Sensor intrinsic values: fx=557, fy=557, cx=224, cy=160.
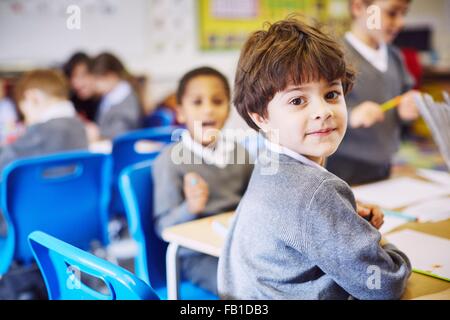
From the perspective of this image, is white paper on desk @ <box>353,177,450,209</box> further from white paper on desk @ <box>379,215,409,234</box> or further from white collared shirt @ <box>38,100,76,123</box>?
white collared shirt @ <box>38,100,76,123</box>

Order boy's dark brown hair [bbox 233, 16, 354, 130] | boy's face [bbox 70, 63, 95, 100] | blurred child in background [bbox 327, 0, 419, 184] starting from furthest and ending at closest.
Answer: boy's face [bbox 70, 63, 95, 100], blurred child in background [bbox 327, 0, 419, 184], boy's dark brown hair [bbox 233, 16, 354, 130]

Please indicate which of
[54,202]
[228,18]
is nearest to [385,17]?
[54,202]

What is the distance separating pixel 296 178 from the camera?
35.3 inches

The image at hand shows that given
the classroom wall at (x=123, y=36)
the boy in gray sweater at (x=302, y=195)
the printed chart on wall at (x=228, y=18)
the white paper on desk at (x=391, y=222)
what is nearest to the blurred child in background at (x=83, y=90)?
the classroom wall at (x=123, y=36)

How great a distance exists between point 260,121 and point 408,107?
1.75 feet

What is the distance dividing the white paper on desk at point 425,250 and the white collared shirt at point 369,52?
1.33 feet

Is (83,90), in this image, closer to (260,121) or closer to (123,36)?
(123,36)

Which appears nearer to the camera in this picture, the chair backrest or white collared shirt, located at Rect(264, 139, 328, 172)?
white collared shirt, located at Rect(264, 139, 328, 172)

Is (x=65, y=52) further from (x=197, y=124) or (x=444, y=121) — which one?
(x=444, y=121)

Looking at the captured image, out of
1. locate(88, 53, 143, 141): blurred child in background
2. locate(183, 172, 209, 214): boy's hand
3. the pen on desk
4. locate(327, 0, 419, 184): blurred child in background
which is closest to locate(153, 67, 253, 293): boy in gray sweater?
locate(183, 172, 209, 214): boy's hand

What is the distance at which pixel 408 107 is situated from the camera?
1.35 m

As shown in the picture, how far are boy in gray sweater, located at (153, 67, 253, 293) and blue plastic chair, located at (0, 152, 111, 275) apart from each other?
0.46m

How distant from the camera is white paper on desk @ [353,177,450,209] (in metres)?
1.38

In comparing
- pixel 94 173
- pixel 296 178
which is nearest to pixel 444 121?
pixel 296 178
